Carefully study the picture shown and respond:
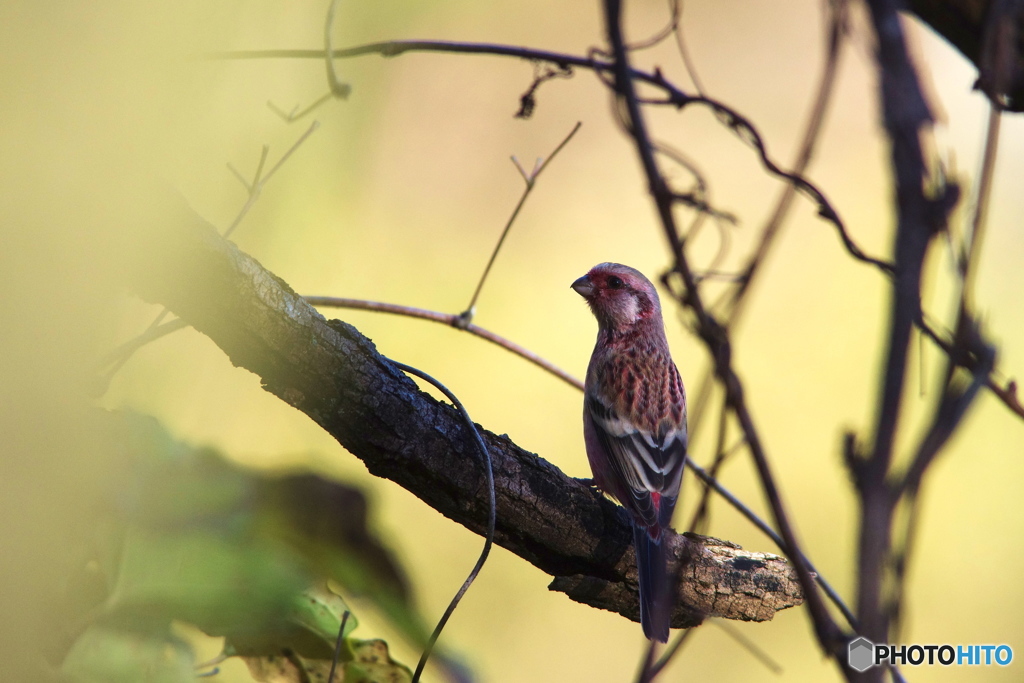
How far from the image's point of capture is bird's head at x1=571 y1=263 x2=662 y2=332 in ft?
8.61

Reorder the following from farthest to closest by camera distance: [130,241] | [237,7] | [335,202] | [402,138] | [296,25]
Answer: [402,138] < [335,202] < [296,25] < [237,7] < [130,241]

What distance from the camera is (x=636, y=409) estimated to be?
2.45 meters

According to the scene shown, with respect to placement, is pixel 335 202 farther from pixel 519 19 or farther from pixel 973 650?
pixel 973 650

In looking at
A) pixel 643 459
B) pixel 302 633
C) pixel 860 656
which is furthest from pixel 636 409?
pixel 860 656

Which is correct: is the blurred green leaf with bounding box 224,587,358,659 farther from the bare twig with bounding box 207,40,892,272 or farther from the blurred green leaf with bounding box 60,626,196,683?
the bare twig with bounding box 207,40,892,272

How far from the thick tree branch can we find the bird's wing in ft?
0.33

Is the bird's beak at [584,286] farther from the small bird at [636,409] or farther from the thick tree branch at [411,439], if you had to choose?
the thick tree branch at [411,439]

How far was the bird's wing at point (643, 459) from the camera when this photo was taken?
2.01 metres

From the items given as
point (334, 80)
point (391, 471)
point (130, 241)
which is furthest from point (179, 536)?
point (334, 80)

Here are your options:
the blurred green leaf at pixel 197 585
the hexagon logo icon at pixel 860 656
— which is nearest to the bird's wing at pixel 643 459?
the blurred green leaf at pixel 197 585

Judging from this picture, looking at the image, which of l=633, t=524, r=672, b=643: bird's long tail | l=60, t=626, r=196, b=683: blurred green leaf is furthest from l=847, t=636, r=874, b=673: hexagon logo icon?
l=60, t=626, r=196, b=683: blurred green leaf

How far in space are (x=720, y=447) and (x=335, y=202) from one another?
3093 mm

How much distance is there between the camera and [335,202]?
3605mm

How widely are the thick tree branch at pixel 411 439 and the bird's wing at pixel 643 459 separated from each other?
0.10m
